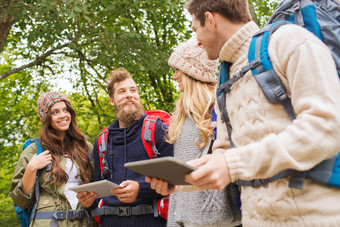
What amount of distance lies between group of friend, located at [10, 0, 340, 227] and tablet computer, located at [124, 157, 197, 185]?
0.19 feet

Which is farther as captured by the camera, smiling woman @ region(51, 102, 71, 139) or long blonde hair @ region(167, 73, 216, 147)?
smiling woman @ region(51, 102, 71, 139)

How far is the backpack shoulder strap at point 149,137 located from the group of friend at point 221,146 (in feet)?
0.18

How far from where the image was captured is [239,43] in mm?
1896

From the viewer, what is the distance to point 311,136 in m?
1.33

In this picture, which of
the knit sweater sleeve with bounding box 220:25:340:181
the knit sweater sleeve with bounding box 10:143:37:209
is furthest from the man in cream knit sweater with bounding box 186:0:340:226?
the knit sweater sleeve with bounding box 10:143:37:209

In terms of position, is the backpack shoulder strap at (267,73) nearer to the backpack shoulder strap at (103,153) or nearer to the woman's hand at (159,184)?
the woman's hand at (159,184)

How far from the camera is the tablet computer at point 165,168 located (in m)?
1.50

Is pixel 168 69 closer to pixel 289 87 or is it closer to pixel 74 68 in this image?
pixel 74 68

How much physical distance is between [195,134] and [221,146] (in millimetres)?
838

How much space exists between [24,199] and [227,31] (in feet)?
9.47

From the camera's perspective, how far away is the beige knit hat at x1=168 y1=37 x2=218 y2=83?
10.3 ft

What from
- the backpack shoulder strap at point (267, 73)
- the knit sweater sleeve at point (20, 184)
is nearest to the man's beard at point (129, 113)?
the knit sweater sleeve at point (20, 184)

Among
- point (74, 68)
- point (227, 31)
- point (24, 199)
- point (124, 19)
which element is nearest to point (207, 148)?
point (227, 31)

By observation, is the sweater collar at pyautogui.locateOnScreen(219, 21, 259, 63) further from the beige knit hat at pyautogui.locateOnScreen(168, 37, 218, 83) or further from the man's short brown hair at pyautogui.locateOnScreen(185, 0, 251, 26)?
the beige knit hat at pyautogui.locateOnScreen(168, 37, 218, 83)
